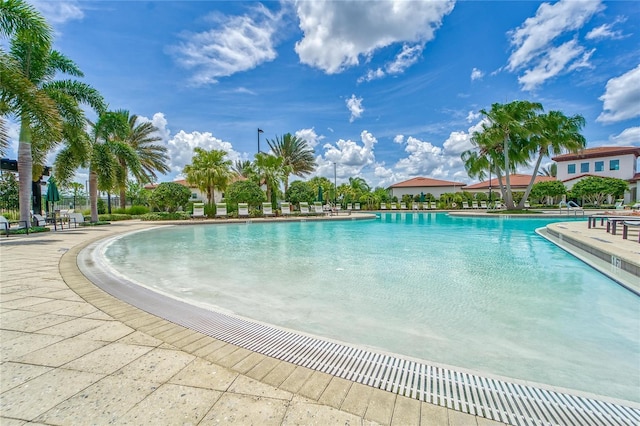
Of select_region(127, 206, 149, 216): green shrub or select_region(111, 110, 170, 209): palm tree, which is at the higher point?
select_region(111, 110, 170, 209): palm tree

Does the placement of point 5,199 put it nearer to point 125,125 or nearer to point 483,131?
point 125,125

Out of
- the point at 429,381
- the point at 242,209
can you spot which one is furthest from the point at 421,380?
the point at 242,209

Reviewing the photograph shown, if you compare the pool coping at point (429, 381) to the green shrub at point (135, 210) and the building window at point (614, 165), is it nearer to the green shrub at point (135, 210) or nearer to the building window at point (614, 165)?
the green shrub at point (135, 210)

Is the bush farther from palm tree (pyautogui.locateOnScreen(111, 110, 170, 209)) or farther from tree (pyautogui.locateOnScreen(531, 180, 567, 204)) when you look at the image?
tree (pyautogui.locateOnScreen(531, 180, 567, 204))

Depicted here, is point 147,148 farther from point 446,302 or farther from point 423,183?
point 423,183

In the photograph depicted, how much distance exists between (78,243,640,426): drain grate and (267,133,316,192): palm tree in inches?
1221

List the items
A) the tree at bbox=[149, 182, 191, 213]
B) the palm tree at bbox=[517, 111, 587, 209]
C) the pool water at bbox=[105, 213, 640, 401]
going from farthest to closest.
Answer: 1. the palm tree at bbox=[517, 111, 587, 209]
2. the tree at bbox=[149, 182, 191, 213]
3. the pool water at bbox=[105, 213, 640, 401]

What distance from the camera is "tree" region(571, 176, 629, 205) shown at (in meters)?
28.5

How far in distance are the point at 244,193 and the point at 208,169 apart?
3.37 meters

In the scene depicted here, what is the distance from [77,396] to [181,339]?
31.4 inches

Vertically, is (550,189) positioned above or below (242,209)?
above

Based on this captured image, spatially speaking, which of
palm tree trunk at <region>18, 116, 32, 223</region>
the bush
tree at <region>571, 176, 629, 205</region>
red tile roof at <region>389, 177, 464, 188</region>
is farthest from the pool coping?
red tile roof at <region>389, 177, 464, 188</region>

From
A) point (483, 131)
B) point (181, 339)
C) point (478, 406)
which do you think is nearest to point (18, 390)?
point (181, 339)

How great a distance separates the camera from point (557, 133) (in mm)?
22656
